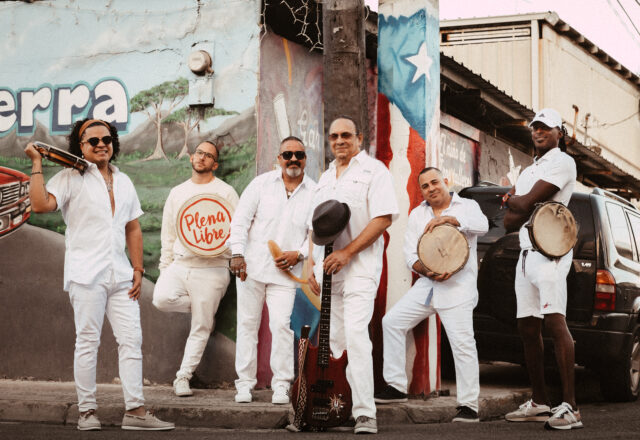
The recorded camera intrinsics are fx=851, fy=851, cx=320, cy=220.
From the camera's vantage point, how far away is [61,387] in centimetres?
736

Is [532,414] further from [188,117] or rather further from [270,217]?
[188,117]

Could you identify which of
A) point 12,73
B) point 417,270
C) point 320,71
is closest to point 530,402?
point 417,270

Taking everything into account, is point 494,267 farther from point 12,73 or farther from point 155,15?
point 12,73

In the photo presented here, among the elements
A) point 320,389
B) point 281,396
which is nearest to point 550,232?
point 320,389

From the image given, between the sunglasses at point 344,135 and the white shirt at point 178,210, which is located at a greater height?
the sunglasses at point 344,135

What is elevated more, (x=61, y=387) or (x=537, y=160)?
(x=537, y=160)

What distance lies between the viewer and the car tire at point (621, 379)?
25.5 feet

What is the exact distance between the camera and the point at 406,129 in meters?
7.09

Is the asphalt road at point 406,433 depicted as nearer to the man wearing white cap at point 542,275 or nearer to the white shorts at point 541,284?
the man wearing white cap at point 542,275

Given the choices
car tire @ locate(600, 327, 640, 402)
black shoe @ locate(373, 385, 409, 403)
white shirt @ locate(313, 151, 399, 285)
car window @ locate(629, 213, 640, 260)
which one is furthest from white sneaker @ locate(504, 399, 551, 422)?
car window @ locate(629, 213, 640, 260)

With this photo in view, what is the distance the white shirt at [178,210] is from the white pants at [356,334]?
5.95 feet

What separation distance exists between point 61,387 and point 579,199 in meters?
4.98

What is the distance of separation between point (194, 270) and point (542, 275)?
2.91m

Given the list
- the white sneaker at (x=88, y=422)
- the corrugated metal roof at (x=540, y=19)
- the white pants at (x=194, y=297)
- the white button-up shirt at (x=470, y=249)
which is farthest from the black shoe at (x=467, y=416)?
the corrugated metal roof at (x=540, y=19)
